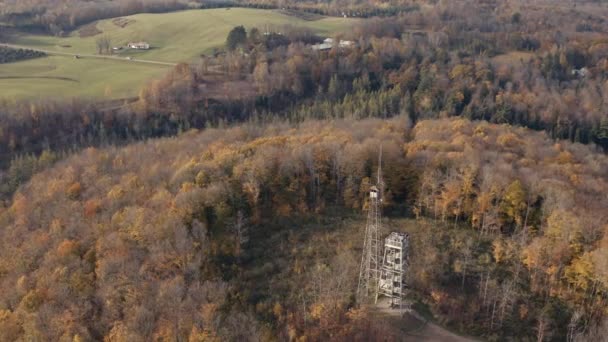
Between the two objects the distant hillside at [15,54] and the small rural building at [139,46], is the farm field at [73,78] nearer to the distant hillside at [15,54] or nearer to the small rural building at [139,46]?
the distant hillside at [15,54]

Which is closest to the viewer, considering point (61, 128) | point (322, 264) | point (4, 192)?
point (322, 264)

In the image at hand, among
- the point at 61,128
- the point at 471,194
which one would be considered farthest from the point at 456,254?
the point at 61,128

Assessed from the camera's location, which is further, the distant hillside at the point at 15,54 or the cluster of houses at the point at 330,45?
the cluster of houses at the point at 330,45

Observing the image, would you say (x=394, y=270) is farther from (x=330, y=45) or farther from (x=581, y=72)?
(x=581, y=72)

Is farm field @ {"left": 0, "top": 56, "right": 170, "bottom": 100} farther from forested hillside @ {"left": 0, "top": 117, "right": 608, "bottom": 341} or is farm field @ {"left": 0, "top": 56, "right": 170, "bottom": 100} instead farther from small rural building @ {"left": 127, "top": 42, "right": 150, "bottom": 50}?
forested hillside @ {"left": 0, "top": 117, "right": 608, "bottom": 341}

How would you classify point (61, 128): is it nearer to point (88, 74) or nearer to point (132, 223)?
point (88, 74)

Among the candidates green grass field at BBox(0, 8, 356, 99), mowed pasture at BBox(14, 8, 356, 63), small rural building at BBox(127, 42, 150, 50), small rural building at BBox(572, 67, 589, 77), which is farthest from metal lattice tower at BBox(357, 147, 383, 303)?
small rural building at BBox(127, 42, 150, 50)

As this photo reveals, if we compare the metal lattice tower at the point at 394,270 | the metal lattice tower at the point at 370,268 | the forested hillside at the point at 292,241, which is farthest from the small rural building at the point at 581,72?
the metal lattice tower at the point at 394,270
